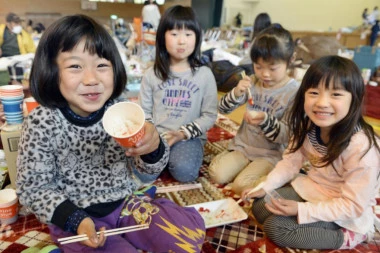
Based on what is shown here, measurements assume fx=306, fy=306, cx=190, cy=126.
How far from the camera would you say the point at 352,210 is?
2.93ft

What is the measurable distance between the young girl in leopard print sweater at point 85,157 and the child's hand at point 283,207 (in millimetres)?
246

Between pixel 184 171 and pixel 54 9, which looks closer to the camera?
pixel 184 171

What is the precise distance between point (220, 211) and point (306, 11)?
16.3ft

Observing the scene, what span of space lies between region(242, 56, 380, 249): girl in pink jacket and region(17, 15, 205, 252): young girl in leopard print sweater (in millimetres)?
294

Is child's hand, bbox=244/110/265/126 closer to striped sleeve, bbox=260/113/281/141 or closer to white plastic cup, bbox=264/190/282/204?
striped sleeve, bbox=260/113/281/141

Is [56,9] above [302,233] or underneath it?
above

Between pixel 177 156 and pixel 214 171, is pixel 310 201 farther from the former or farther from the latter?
pixel 177 156

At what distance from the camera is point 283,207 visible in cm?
97

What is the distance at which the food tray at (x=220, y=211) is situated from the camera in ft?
3.51

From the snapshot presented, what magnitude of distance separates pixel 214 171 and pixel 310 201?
47cm

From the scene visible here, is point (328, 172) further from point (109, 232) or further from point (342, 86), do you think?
point (109, 232)

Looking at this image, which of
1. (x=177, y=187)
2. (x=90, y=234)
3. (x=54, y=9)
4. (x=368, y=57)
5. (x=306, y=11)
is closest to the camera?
(x=90, y=234)

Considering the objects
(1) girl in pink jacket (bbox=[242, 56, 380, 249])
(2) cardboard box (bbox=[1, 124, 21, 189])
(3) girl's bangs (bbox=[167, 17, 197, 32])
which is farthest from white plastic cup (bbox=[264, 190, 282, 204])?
(2) cardboard box (bbox=[1, 124, 21, 189])

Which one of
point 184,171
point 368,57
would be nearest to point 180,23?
point 184,171
